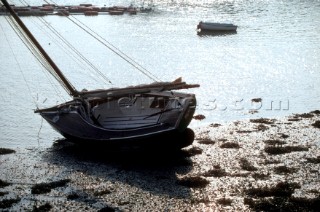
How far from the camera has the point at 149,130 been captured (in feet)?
73.9

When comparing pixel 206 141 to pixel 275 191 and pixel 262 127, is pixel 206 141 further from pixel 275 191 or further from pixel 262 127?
pixel 275 191

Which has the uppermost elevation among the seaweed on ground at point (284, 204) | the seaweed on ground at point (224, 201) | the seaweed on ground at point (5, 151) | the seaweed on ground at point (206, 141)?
the seaweed on ground at point (284, 204)

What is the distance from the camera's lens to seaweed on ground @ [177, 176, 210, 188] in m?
20.0

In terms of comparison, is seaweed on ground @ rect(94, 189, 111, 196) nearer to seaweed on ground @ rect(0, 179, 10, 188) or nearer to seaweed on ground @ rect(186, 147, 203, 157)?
seaweed on ground @ rect(0, 179, 10, 188)

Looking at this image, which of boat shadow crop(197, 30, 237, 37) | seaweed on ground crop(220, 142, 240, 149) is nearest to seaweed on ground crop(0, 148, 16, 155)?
seaweed on ground crop(220, 142, 240, 149)

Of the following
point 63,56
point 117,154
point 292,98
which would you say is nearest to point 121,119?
point 117,154

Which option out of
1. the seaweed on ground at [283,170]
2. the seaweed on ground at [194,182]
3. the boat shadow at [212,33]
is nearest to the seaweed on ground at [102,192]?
the seaweed on ground at [194,182]

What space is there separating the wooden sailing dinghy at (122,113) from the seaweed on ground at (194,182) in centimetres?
276

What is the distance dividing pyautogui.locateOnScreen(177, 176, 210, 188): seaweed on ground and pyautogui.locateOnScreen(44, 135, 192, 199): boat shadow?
0.91 ft

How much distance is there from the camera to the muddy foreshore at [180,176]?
59.6ft

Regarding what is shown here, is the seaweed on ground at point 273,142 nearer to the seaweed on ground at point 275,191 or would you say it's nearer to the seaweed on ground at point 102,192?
the seaweed on ground at point 275,191

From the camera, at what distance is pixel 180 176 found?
2130 cm

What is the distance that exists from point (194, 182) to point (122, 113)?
8.57 metres

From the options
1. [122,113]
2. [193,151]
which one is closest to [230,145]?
[193,151]
